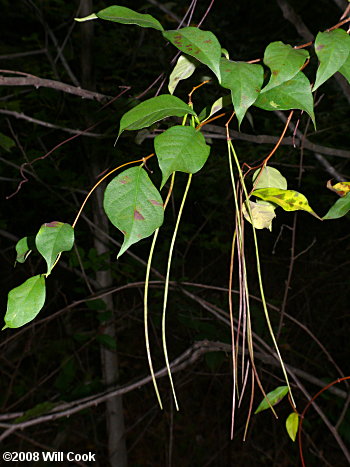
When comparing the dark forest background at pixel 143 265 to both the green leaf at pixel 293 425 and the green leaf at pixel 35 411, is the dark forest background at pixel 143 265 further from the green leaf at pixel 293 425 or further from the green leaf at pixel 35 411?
the green leaf at pixel 293 425

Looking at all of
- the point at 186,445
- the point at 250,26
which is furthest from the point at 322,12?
the point at 186,445

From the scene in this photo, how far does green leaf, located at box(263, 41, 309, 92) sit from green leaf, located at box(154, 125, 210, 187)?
66mm

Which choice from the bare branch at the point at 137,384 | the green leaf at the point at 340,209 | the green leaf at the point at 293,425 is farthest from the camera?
the bare branch at the point at 137,384

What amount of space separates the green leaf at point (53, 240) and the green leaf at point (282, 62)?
0.20 metres

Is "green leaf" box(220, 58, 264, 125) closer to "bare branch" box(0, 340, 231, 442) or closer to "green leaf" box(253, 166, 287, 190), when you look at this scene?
"green leaf" box(253, 166, 287, 190)

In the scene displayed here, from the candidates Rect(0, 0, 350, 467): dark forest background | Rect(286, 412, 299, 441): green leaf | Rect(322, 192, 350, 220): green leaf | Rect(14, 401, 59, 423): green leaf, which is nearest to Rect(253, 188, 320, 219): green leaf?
Rect(322, 192, 350, 220): green leaf

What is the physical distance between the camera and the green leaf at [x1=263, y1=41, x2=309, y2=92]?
0.31 meters

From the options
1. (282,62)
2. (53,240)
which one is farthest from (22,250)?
(282,62)

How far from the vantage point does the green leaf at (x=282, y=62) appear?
0.31 metres

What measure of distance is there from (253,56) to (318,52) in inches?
72.9

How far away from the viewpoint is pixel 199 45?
309 millimetres

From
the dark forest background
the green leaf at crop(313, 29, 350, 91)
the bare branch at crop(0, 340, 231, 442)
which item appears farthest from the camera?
the dark forest background

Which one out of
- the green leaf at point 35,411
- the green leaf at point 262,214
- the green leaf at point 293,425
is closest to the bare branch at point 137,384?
the green leaf at point 35,411

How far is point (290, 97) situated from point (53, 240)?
22 cm
